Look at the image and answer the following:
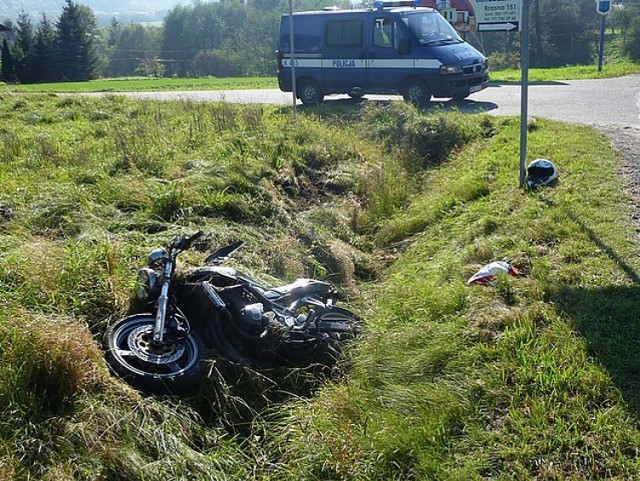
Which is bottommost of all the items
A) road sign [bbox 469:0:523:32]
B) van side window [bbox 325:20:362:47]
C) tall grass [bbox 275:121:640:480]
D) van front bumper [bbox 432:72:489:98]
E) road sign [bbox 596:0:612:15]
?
tall grass [bbox 275:121:640:480]

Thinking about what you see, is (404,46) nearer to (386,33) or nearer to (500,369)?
(386,33)

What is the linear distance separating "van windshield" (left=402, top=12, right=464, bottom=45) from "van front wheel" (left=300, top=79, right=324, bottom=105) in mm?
2963

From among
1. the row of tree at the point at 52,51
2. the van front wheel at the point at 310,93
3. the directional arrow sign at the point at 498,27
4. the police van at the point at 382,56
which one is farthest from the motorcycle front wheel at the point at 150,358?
the row of tree at the point at 52,51

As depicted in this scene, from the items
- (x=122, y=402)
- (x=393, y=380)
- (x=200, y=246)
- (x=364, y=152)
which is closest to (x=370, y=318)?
(x=393, y=380)

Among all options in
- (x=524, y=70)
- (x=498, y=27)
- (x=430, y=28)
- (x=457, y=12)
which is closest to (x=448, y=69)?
(x=430, y=28)

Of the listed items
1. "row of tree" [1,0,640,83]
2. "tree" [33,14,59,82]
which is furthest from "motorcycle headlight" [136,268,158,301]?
"tree" [33,14,59,82]

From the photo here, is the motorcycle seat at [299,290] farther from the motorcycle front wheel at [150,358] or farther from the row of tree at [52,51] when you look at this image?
the row of tree at [52,51]

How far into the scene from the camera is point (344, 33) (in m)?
18.0

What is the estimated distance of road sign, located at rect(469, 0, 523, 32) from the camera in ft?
29.0

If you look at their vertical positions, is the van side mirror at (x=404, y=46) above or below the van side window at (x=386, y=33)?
below

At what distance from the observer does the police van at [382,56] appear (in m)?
16.8

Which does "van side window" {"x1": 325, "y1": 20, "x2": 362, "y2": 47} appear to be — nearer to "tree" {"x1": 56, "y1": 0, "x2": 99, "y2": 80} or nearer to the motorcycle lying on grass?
the motorcycle lying on grass

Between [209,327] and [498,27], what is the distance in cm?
574

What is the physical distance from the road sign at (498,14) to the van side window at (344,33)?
29.0 feet
